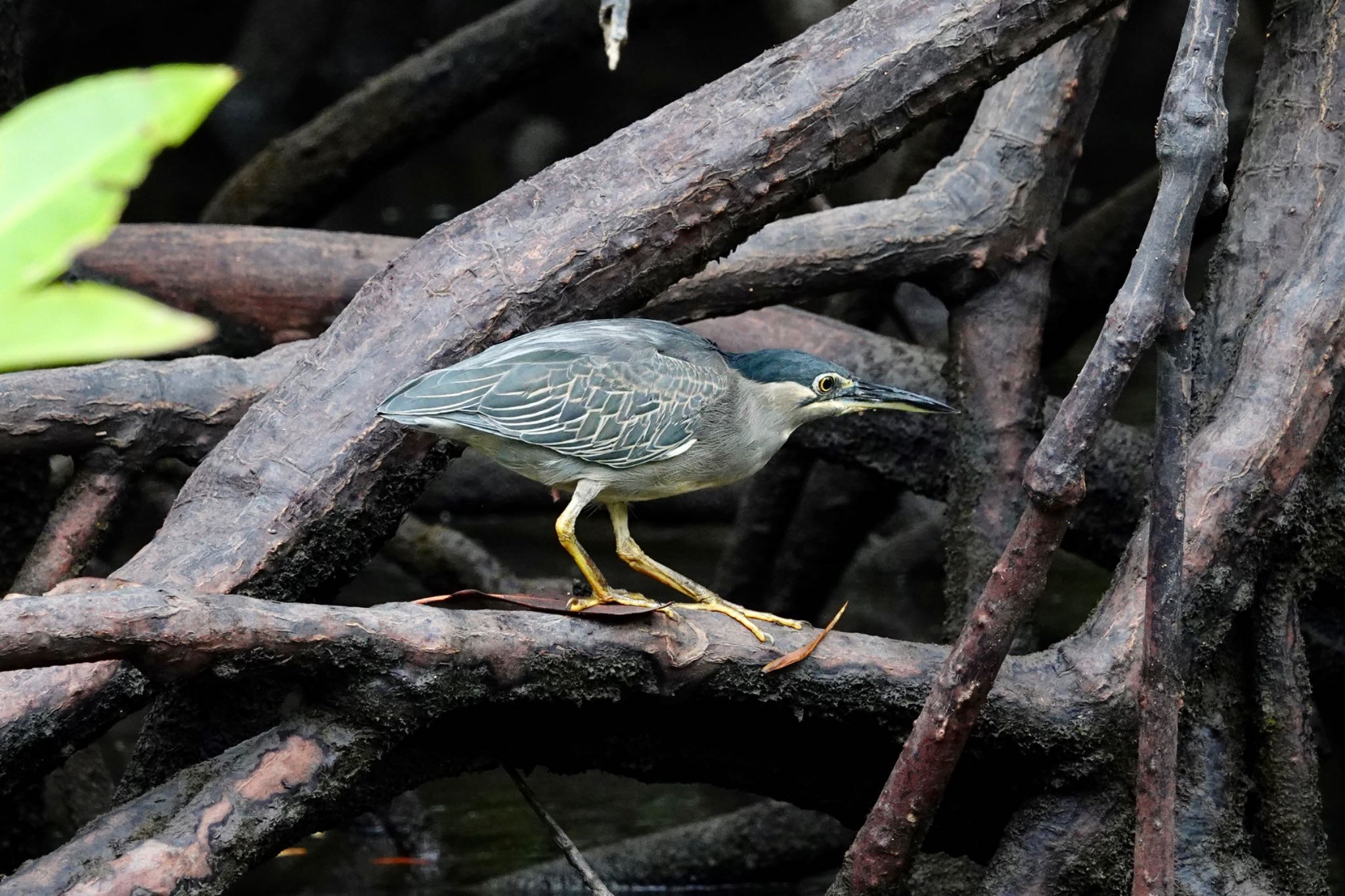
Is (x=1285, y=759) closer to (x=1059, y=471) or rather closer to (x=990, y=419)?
(x=990, y=419)

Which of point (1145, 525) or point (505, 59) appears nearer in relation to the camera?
point (1145, 525)

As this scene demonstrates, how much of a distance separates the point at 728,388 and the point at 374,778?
35.0 inches

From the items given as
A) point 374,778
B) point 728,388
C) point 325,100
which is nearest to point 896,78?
point 728,388

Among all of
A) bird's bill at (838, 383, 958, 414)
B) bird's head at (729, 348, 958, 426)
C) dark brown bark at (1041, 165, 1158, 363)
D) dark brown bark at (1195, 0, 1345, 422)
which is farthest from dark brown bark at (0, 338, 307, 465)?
dark brown bark at (1041, 165, 1158, 363)

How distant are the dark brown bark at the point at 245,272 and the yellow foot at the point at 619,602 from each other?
156cm

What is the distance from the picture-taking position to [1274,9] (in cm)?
303

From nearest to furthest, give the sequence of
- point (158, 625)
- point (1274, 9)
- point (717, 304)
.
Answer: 1. point (158, 625)
2. point (1274, 9)
3. point (717, 304)

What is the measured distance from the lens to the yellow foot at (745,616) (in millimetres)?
2219

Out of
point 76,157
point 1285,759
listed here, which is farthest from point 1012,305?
point 76,157

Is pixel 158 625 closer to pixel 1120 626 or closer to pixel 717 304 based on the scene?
pixel 1120 626

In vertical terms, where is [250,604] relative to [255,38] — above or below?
below

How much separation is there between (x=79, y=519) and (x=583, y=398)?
1262 mm

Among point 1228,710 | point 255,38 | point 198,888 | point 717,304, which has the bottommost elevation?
point 198,888

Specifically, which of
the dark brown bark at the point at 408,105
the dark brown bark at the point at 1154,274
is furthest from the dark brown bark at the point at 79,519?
the dark brown bark at the point at 408,105
